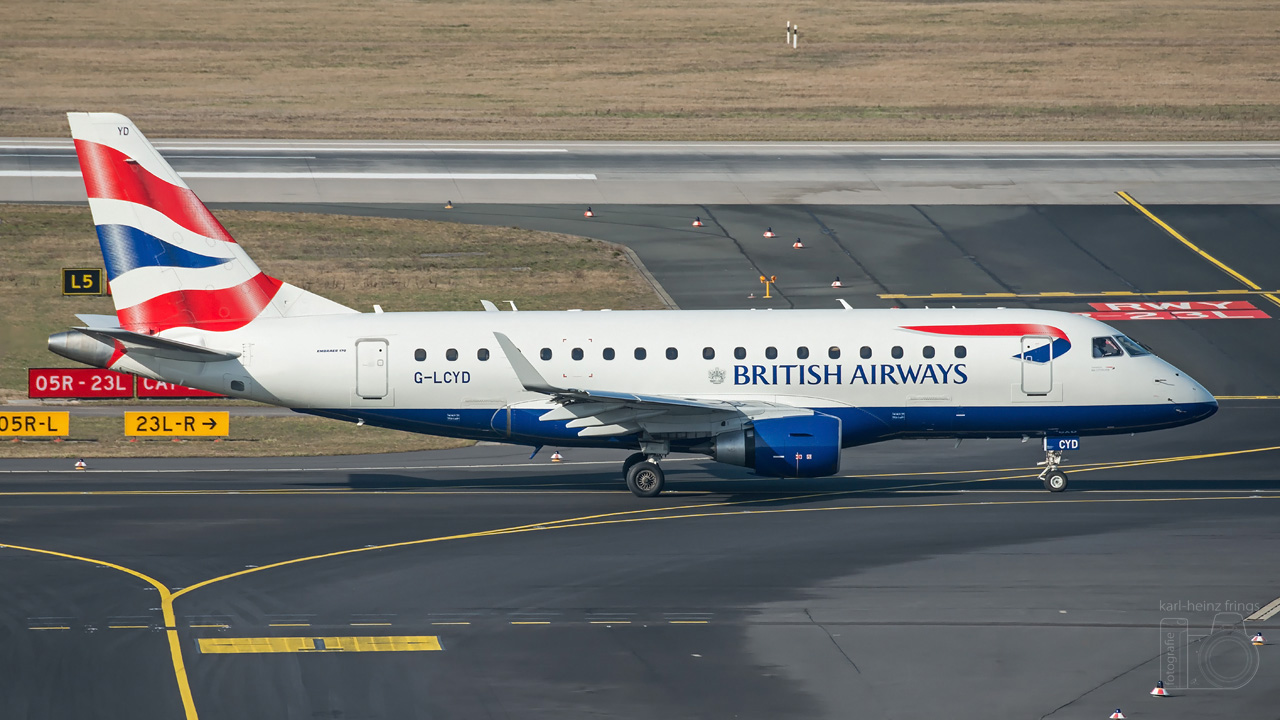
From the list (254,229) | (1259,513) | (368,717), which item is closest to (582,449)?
(1259,513)

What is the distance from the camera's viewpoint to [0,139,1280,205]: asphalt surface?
74.3m

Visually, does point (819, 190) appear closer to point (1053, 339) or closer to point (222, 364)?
point (1053, 339)

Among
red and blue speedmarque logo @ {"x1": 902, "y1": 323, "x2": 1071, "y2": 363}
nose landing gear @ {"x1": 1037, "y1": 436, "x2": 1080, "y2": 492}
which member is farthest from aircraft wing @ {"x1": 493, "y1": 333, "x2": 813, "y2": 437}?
nose landing gear @ {"x1": 1037, "y1": 436, "x2": 1080, "y2": 492}

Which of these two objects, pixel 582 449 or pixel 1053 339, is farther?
pixel 582 449

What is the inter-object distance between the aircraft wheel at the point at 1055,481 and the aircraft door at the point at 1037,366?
224 centimetres

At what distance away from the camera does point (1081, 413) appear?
1521 inches

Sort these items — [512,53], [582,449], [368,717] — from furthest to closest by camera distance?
[512,53] → [582,449] → [368,717]

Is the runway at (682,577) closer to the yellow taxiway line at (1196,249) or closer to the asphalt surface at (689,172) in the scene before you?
the yellow taxiway line at (1196,249)

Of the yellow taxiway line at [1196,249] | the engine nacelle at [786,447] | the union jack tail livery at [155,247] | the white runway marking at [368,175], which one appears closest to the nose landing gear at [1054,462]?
the engine nacelle at [786,447]

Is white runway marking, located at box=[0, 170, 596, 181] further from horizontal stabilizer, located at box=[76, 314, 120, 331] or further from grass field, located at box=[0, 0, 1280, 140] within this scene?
horizontal stabilizer, located at box=[76, 314, 120, 331]

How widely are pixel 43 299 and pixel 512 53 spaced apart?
59.1 m

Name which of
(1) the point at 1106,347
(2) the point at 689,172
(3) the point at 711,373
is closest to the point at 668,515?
(3) the point at 711,373

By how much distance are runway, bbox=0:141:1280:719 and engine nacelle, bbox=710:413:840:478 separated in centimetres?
110

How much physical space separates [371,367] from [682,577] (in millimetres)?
11699
